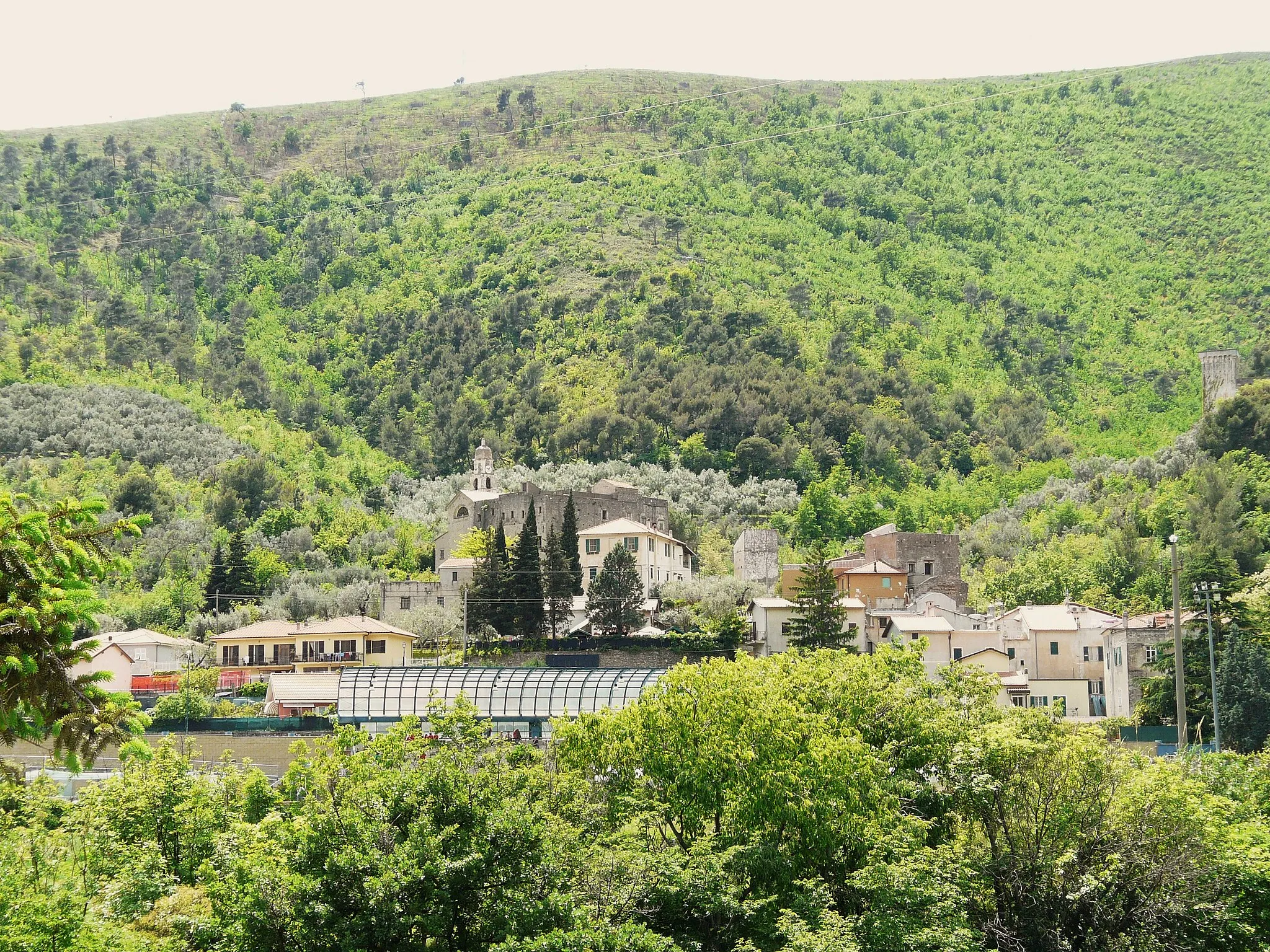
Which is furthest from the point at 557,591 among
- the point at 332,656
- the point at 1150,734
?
the point at 1150,734

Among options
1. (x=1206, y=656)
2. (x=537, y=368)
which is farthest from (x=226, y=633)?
(x=537, y=368)

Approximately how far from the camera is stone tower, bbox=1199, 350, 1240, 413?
A: 424 ft

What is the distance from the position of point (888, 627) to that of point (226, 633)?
37435mm

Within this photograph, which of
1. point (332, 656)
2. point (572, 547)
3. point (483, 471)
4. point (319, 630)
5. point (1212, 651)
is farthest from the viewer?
point (483, 471)

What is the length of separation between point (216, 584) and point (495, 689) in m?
41.9

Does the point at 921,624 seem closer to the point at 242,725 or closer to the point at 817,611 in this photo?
the point at 817,611

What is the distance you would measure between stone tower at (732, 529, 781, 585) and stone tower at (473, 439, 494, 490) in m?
23.1

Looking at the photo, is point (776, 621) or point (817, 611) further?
point (776, 621)

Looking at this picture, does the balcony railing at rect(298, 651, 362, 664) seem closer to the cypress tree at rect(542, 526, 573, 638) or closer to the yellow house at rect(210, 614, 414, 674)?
the yellow house at rect(210, 614, 414, 674)

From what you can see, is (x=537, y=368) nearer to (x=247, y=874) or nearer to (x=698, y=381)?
(x=698, y=381)

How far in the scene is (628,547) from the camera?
96.1 meters

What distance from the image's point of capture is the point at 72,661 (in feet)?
55.9

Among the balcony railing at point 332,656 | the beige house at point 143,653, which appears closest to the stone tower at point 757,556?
the balcony railing at point 332,656

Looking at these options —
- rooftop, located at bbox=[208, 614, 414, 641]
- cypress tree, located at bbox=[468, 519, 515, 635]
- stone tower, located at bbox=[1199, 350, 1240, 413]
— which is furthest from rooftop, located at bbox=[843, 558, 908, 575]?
stone tower, located at bbox=[1199, 350, 1240, 413]
